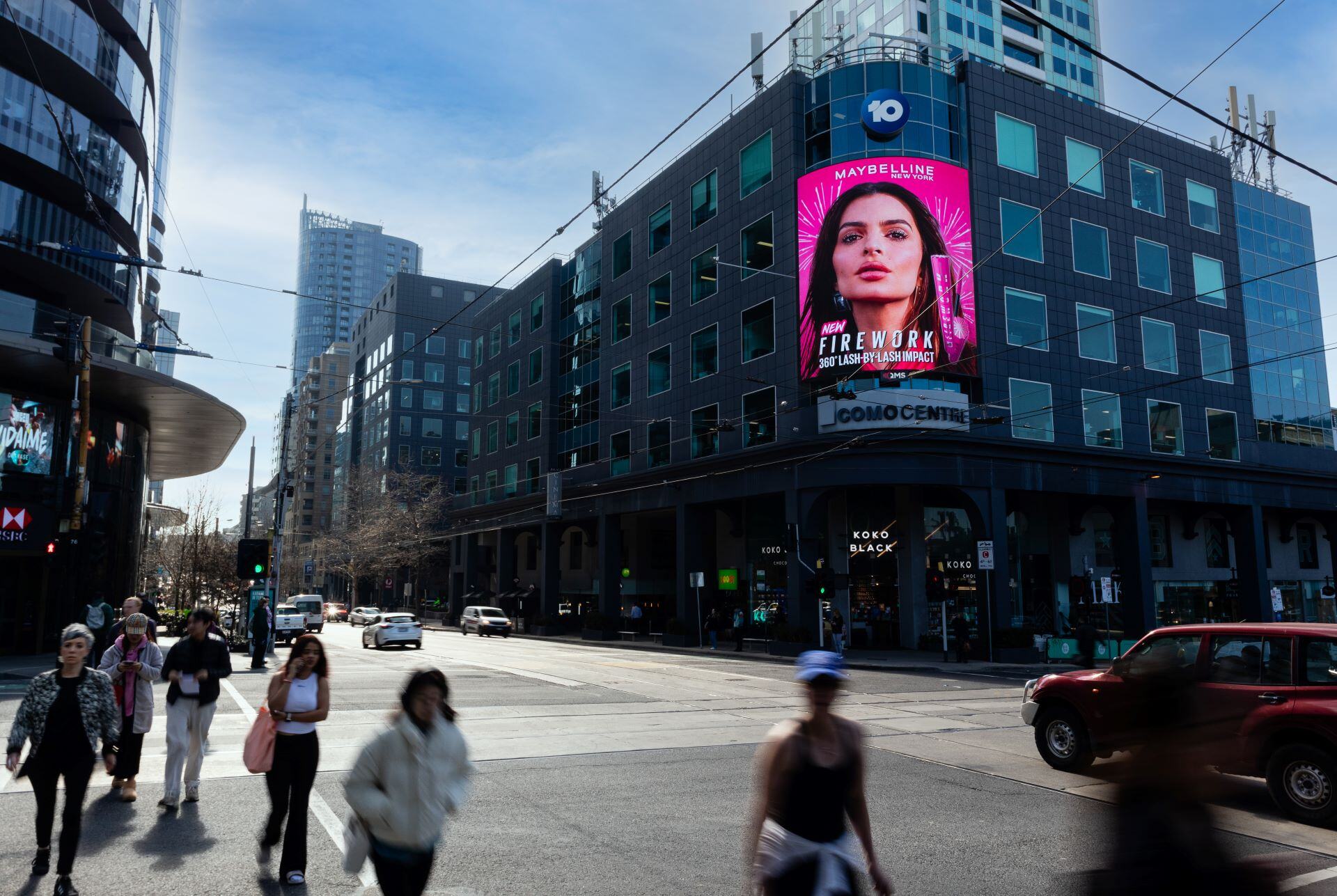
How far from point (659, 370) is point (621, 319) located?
16.8 ft

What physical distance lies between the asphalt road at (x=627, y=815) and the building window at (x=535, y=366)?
41190 millimetres

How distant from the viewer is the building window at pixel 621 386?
47062 mm

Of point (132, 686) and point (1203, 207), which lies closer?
point (132, 686)

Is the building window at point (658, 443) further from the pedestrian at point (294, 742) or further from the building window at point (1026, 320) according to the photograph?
the pedestrian at point (294, 742)

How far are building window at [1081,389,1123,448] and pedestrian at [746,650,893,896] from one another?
35.4 m

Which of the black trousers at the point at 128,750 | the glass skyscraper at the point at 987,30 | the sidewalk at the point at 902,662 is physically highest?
the glass skyscraper at the point at 987,30

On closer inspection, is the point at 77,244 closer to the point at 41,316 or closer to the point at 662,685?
the point at 41,316

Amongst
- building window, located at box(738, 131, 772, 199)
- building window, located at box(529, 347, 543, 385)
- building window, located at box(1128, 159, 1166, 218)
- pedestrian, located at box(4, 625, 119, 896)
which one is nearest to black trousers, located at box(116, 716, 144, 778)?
pedestrian, located at box(4, 625, 119, 896)

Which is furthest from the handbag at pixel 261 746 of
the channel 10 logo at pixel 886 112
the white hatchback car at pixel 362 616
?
the white hatchback car at pixel 362 616

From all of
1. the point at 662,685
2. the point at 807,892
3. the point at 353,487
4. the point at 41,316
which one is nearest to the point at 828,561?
the point at 662,685

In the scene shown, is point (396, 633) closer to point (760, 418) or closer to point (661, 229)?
point (760, 418)

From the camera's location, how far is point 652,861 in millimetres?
7031

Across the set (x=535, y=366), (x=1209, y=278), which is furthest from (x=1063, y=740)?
(x=535, y=366)

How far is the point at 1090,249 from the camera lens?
3800cm
